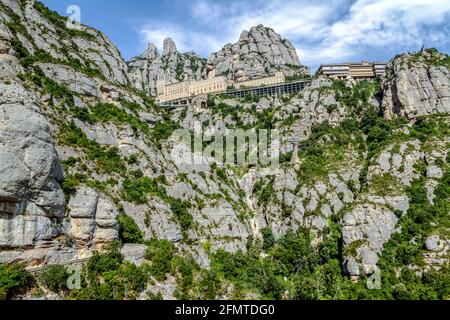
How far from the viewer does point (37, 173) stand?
37000 millimetres

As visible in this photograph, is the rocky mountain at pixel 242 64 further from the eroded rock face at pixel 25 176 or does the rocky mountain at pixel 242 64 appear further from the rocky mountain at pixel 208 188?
the eroded rock face at pixel 25 176

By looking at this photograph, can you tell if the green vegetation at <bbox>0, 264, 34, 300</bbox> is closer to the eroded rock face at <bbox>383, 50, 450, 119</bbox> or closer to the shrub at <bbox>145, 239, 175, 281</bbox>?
the shrub at <bbox>145, 239, 175, 281</bbox>

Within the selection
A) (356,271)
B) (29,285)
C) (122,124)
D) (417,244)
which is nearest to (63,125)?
(122,124)

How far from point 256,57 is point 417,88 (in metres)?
82.1

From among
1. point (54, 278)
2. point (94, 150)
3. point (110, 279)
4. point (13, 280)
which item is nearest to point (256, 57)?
point (94, 150)

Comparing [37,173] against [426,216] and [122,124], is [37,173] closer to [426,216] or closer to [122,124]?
[122,124]

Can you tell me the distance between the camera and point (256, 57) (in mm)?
163625

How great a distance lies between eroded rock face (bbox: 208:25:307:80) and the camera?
514 feet

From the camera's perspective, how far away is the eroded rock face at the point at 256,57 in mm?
156625

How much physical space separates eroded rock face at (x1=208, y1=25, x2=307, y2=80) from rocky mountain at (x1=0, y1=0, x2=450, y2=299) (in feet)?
166

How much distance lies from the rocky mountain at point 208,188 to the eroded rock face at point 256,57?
166 feet

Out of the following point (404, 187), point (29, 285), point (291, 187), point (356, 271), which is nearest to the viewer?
point (29, 285)

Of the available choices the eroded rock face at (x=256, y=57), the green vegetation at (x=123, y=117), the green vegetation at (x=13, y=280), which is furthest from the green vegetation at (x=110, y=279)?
the eroded rock face at (x=256, y=57)
